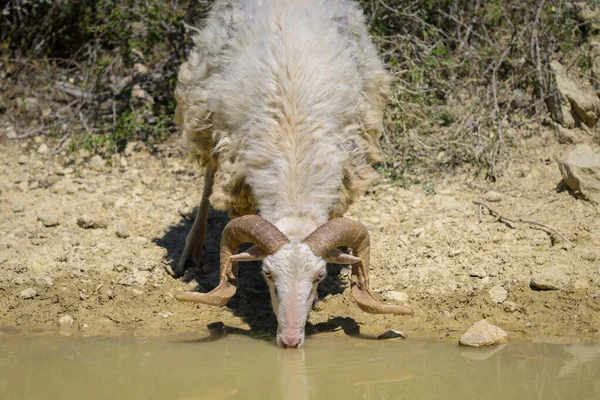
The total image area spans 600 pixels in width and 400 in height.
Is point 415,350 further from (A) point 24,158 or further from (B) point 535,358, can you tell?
(A) point 24,158

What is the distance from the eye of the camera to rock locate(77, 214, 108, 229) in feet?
26.7

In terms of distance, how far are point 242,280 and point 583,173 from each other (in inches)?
144

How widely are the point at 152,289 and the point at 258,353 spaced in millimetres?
1753

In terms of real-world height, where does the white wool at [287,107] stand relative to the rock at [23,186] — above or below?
above

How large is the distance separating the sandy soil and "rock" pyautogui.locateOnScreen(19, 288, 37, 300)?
0.01 meters

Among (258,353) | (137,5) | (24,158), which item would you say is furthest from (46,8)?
(258,353)

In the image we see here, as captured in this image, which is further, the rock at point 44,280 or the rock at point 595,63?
the rock at point 595,63

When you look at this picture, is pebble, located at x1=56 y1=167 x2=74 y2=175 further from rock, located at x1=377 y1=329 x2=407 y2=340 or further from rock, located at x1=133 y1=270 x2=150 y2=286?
rock, located at x1=377 y1=329 x2=407 y2=340

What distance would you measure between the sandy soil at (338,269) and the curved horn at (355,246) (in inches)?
18.0

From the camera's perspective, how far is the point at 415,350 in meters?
5.94

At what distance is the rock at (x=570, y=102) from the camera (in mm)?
9227

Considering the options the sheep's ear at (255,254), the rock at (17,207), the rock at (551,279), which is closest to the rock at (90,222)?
the rock at (17,207)

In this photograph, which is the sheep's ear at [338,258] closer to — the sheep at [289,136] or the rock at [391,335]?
the sheep at [289,136]

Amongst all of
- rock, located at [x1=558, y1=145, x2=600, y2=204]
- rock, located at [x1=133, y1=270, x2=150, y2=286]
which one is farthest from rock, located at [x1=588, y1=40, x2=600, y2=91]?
rock, located at [x1=133, y1=270, x2=150, y2=286]
